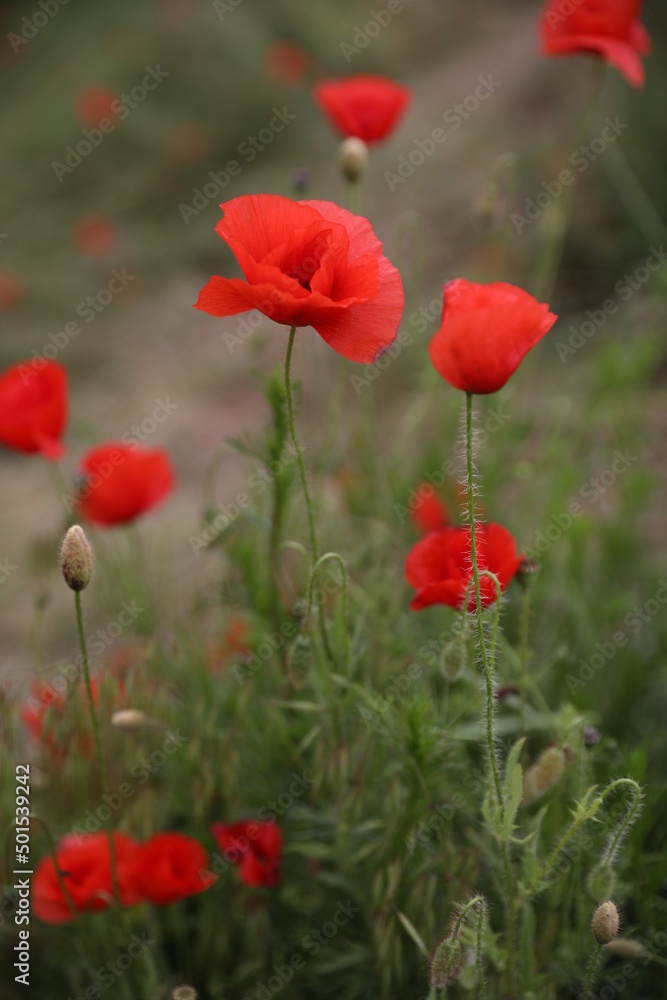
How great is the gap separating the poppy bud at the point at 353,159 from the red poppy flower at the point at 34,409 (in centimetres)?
74

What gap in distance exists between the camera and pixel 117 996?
58.3 inches

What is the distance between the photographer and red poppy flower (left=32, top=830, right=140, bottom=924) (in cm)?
133

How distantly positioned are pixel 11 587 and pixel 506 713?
81.8 inches

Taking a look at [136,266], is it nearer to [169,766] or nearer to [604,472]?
[604,472]

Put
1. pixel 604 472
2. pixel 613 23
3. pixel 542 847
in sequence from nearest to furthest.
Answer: pixel 542 847 < pixel 613 23 < pixel 604 472

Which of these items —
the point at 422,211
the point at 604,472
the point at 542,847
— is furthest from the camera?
the point at 422,211

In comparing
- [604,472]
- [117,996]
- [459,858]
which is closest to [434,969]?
[459,858]
